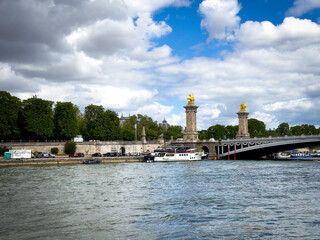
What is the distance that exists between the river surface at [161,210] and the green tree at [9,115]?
3881 cm

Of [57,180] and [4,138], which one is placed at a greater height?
[4,138]

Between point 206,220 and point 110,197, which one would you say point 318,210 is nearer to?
point 206,220

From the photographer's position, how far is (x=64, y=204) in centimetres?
2628

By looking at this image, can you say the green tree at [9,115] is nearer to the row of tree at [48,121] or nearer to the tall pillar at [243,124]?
the row of tree at [48,121]

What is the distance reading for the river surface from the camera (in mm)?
18344

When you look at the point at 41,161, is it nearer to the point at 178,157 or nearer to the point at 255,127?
the point at 178,157

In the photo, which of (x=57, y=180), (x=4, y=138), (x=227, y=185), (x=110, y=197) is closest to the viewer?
(x=110, y=197)

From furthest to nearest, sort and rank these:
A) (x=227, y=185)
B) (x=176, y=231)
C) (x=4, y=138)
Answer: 1. (x=4, y=138)
2. (x=227, y=185)
3. (x=176, y=231)

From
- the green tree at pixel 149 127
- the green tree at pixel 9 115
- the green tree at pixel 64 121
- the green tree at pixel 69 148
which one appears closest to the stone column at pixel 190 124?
the green tree at pixel 149 127

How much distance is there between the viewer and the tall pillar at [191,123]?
335 ft

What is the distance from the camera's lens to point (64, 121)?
84062 millimetres

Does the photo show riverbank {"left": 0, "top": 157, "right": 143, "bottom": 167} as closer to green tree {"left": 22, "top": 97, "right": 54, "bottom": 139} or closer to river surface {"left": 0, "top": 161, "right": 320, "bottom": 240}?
green tree {"left": 22, "top": 97, "right": 54, "bottom": 139}

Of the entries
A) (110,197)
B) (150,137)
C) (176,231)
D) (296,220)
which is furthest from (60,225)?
(150,137)

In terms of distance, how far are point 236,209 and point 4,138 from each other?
211 feet
